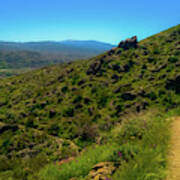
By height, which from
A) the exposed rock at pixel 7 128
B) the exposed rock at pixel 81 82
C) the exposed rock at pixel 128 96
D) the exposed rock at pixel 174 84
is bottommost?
the exposed rock at pixel 7 128

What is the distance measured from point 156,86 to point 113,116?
10866mm

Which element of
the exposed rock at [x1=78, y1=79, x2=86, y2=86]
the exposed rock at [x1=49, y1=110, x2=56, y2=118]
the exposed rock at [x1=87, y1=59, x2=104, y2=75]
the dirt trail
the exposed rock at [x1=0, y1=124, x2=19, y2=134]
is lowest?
the exposed rock at [x1=0, y1=124, x2=19, y2=134]

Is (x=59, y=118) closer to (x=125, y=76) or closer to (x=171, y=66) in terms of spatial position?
(x=125, y=76)

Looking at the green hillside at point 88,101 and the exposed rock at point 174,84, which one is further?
the exposed rock at point 174,84

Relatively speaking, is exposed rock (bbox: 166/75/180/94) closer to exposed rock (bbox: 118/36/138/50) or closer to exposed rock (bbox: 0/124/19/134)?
exposed rock (bbox: 118/36/138/50)

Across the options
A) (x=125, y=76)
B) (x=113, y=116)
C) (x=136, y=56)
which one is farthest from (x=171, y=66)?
(x=113, y=116)

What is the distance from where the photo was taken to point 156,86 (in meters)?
32.3

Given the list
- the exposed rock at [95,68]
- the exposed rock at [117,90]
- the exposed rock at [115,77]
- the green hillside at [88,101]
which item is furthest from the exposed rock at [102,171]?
the exposed rock at [95,68]

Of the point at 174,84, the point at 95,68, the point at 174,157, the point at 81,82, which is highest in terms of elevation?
the point at 95,68

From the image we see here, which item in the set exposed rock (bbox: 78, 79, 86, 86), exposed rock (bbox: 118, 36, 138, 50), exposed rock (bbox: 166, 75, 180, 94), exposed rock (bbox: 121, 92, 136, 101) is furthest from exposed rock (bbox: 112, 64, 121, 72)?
exposed rock (bbox: 166, 75, 180, 94)

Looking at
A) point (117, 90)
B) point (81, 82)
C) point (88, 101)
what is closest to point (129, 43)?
point (81, 82)

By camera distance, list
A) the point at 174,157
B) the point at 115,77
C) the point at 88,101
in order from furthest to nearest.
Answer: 1. the point at 115,77
2. the point at 88,101
3. the point at 174,157

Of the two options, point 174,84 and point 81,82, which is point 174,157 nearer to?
point 174,84

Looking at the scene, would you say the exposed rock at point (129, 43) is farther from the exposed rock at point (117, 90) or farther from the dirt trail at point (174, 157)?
the dirt trail at point (174, 157)
